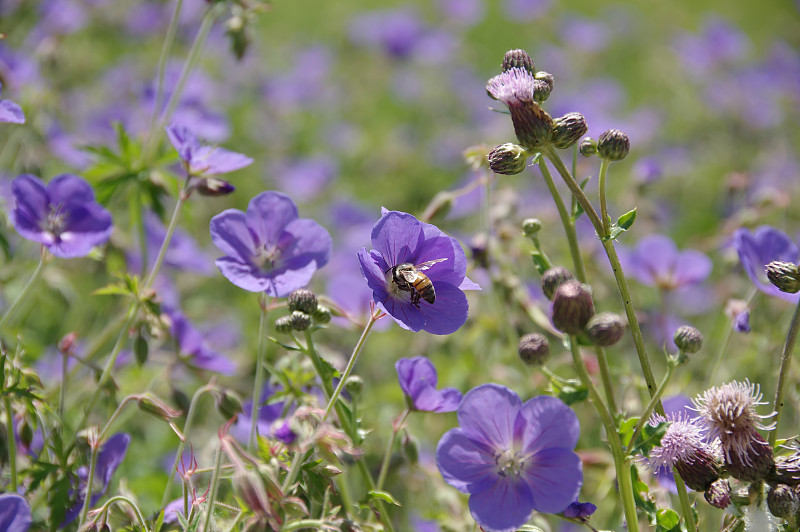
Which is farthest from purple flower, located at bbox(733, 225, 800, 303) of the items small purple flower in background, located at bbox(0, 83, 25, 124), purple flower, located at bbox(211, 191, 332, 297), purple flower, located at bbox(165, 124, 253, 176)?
small purple flower in background, located at bbox(0, 83, 25, 124)

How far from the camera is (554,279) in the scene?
135 centimetres

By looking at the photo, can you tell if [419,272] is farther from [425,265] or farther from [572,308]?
[572,308]

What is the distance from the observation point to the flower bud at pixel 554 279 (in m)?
1.33

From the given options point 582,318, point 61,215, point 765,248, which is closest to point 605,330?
point 582,318

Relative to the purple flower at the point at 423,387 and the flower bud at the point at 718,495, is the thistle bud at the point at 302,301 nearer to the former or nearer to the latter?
the purple flower at the point at 423,387

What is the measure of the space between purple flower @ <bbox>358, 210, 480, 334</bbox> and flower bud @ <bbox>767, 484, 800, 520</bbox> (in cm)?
58

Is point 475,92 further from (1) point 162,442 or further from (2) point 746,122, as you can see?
(1) point 162,442

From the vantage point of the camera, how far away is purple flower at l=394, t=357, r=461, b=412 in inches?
60.2

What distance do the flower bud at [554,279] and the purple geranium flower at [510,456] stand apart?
0.21 m

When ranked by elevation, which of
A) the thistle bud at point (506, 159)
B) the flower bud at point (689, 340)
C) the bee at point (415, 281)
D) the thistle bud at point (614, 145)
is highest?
the thistle bud at point (614, 145)

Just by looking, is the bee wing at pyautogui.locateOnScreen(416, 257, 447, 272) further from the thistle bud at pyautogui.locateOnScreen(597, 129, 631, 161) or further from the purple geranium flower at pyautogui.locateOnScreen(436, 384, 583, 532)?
the thistle bud at pyautogui.locateOnScreen(597, 129, 631, 161)

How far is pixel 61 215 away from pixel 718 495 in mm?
1505

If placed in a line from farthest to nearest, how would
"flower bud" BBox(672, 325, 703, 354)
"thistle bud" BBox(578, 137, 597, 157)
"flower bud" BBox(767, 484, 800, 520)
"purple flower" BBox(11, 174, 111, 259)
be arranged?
"purple flower" BBox(11, 174, 111, 259) < "thistle bud" BBox(578, 137, 597, 157) < "flower bud" BBox(672, 325, 703, 354) < "flower bud" BBox(767, 484, 800, 520)

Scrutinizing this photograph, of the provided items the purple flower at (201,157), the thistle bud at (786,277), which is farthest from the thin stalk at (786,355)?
the purple flower at (201,157)
